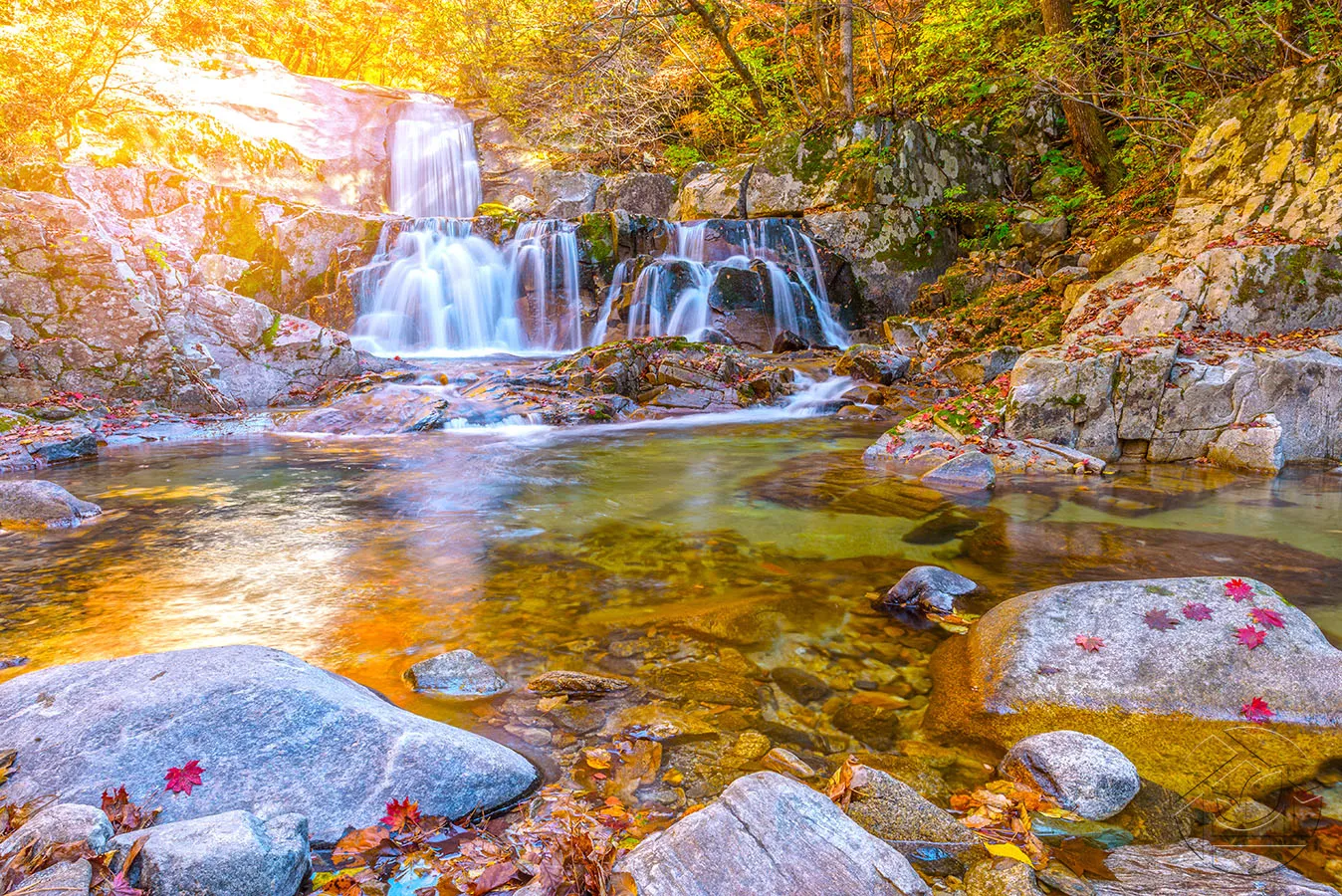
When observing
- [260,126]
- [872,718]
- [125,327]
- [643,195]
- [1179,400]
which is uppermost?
[260,126]

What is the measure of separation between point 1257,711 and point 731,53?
19901 millimetres

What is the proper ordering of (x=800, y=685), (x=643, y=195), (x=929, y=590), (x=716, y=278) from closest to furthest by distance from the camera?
1. (x=800, y=685)
2. (x=929, y=590)
3. (x=716, y=278)
4. (x=643, y=195)

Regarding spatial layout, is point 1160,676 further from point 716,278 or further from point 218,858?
point 716,278

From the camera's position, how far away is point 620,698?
10.0 ft

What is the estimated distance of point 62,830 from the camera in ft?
5.65

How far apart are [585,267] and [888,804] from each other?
1685cm

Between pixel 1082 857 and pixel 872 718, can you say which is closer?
pixel 1082 857

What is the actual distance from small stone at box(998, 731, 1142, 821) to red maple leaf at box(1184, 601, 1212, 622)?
41.1 inches

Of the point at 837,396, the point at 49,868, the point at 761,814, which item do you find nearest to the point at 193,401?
the point at 837,396

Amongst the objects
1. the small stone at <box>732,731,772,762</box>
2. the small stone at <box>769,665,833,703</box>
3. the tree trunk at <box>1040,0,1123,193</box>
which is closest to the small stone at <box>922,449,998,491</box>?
the small stone at <box>769,665,833,703</box>

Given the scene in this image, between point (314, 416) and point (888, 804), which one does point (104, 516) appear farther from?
point (888, 804)

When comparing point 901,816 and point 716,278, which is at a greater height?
point 716,278

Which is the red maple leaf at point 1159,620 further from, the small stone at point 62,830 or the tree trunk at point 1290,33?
the tree trunk at point 1290,33

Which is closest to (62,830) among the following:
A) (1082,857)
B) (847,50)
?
(1082,857)
